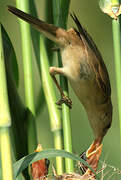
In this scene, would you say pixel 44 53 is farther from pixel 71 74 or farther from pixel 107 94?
pixel 107 94

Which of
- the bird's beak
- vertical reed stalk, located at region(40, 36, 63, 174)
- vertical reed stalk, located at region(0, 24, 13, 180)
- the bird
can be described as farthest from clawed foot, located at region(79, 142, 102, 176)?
vertical reed stalk, located at region(0, 24, 13, 180)

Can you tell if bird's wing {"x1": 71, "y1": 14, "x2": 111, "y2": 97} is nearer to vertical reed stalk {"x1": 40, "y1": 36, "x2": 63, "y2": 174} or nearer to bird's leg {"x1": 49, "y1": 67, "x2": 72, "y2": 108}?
bird's leg {"x1": 49, "y1": 67, "x2": 72, "y2": 108}

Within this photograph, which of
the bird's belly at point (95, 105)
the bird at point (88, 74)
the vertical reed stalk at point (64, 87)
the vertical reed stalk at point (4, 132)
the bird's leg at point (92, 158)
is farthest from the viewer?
the bird's belly at point (95, 105)

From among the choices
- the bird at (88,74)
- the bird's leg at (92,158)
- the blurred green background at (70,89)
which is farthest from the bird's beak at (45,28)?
the bird's leg at (92,158)

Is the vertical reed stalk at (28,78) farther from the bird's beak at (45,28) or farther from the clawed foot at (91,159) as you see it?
the clawed foot at (91,159)

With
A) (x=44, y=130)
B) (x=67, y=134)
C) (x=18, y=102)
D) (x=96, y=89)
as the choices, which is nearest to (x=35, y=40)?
(x=18, y=102)

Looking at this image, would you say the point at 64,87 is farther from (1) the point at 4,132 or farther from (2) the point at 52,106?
(1) the point at 4,132

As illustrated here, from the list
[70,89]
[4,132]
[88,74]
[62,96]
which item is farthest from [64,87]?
[70,89]
